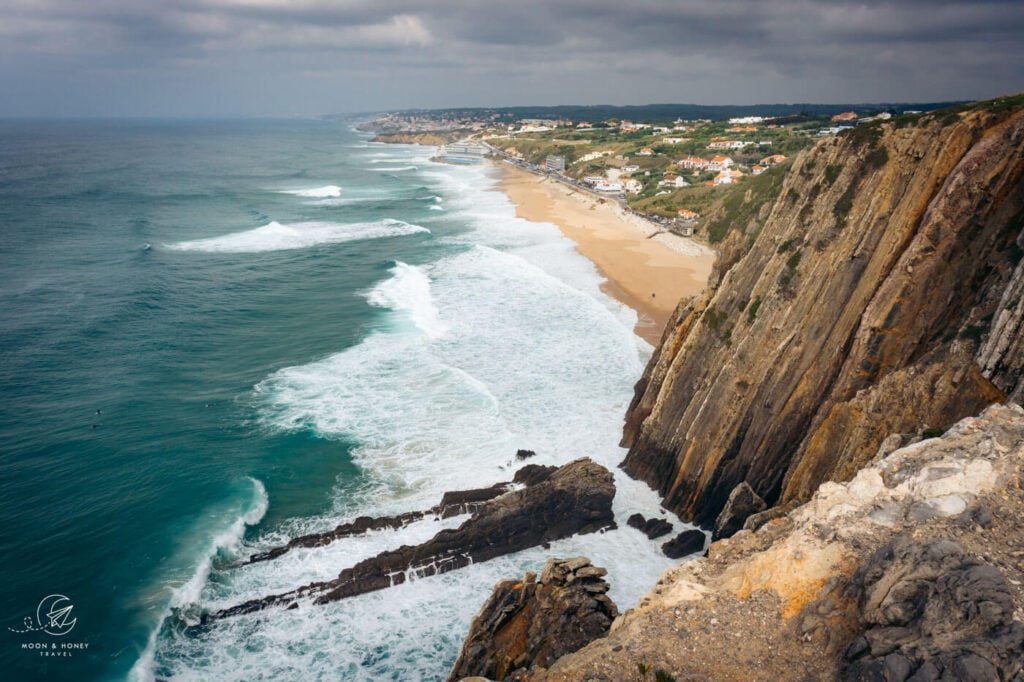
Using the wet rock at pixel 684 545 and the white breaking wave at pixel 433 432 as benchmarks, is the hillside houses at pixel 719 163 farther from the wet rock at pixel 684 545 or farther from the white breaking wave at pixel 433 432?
the wet rock at pixel 684 545

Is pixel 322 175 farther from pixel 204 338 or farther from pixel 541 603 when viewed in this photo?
pixel 541 603

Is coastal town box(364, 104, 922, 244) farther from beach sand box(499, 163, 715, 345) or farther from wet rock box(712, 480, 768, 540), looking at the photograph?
wet rock box(712, 480, 768, 540)

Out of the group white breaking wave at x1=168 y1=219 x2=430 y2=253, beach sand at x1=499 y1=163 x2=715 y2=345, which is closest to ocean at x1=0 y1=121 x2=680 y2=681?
white breaking wave at x1=168 y1=219 x2=430 y2=253

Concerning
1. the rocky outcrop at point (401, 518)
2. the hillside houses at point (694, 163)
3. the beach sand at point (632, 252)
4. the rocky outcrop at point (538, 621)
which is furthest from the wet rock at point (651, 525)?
the hillside houses at point (694, 163)

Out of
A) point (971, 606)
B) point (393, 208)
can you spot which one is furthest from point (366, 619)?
point (393, 208)

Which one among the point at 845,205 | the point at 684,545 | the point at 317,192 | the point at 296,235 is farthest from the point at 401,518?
the point at 317,192
